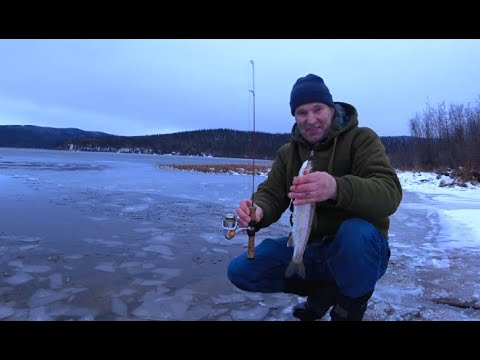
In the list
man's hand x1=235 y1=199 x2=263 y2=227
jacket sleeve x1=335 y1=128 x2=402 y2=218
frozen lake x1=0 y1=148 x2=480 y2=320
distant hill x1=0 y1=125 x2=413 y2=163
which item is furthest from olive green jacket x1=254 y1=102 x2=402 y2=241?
distant hill x1=0 y1=125 x2=413 y2=163

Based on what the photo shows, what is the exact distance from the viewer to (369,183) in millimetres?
2527

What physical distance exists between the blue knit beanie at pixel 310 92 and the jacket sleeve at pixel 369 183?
0.38 metres

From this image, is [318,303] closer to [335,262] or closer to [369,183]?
[335,262]

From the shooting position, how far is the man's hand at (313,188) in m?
2.40

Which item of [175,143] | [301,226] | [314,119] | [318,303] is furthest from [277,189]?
[175,143]

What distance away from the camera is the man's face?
2.93 meters

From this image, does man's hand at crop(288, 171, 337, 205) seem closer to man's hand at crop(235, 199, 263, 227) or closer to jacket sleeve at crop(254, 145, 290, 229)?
man's hand at crop(235, 199, 263, 227)

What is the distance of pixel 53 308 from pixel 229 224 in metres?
1.68

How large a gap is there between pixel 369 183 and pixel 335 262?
1.97 feet

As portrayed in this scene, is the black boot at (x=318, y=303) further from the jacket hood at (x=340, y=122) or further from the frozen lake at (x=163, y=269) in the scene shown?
the jacket hood at (x=340, y=122)

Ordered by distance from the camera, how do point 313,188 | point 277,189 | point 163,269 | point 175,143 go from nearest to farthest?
point 313,188, point 277,189, point 163,269, point 175,143

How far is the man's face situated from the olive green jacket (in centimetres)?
5

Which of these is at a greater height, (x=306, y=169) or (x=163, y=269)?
(x=306, y=169)
